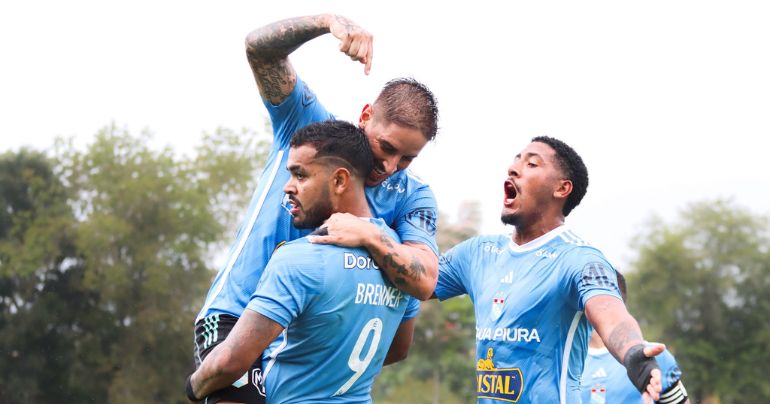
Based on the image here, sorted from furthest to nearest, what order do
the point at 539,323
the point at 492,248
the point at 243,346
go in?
the point at 492,248
the point at 539,323
the point at 243,346

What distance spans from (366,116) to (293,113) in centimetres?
41

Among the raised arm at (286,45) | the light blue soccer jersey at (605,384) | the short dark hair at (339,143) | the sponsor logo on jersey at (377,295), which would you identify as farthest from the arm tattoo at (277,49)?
the light blue soccer jersey at (605,384)

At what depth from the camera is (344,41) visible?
4543 millimetres

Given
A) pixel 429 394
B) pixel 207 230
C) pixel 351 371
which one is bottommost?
pixel 351 371

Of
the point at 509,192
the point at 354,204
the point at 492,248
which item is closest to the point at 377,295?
the point at 354,204

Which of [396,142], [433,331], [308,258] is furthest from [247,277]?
[433,331]

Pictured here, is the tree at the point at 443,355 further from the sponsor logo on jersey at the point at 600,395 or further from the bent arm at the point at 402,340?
the bent arm at the point at 402,340

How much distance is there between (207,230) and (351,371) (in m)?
33.1

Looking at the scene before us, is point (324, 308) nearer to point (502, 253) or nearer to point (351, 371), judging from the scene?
point (351, 371)

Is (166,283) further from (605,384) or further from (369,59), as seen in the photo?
(369,59)

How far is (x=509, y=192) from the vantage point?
630 cm

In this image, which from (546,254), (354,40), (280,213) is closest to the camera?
(354,40)

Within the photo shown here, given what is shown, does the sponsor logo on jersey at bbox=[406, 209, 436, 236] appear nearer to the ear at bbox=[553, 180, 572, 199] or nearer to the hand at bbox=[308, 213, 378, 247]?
the hand at bbox=[308, 213, 378, 247]

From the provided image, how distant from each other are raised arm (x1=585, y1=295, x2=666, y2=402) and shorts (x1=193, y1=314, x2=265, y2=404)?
1.79 metres
